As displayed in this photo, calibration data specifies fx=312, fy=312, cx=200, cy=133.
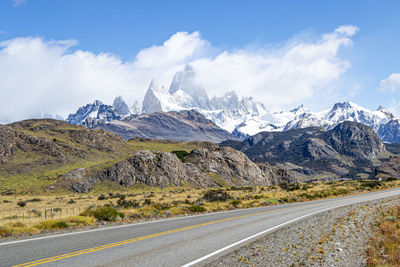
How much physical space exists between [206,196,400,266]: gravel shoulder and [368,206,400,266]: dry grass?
0.30 metres

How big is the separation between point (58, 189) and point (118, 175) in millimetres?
16457

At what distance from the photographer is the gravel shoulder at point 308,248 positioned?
9930 mm

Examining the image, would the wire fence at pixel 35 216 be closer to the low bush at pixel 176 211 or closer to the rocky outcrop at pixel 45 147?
the low bush at pixel 176 211

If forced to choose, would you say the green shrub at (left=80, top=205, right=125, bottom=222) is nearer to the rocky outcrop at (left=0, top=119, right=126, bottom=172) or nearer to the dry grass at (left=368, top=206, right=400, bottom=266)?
the dry grass at (left=368, top=206, right=400, bottom=266)

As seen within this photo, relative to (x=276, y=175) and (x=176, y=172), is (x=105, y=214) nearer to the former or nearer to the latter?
(x=176, y=172)

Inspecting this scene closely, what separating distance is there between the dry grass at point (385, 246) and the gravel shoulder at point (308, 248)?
30cm

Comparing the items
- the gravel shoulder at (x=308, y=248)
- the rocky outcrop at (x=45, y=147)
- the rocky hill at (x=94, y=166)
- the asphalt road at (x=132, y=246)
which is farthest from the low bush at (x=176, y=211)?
the rocky outcrop at (x=45, y=147)

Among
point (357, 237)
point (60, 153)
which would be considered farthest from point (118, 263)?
point (60, 153)

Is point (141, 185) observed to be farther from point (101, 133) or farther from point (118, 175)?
point (101, 133)

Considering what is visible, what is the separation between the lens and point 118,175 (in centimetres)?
8881

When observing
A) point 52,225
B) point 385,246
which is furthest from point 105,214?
point 385,246

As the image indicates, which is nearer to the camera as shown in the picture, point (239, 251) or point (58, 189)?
point (239, 251)

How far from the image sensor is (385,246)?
11.8 metres

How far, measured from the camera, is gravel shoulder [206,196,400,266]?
9930mm
